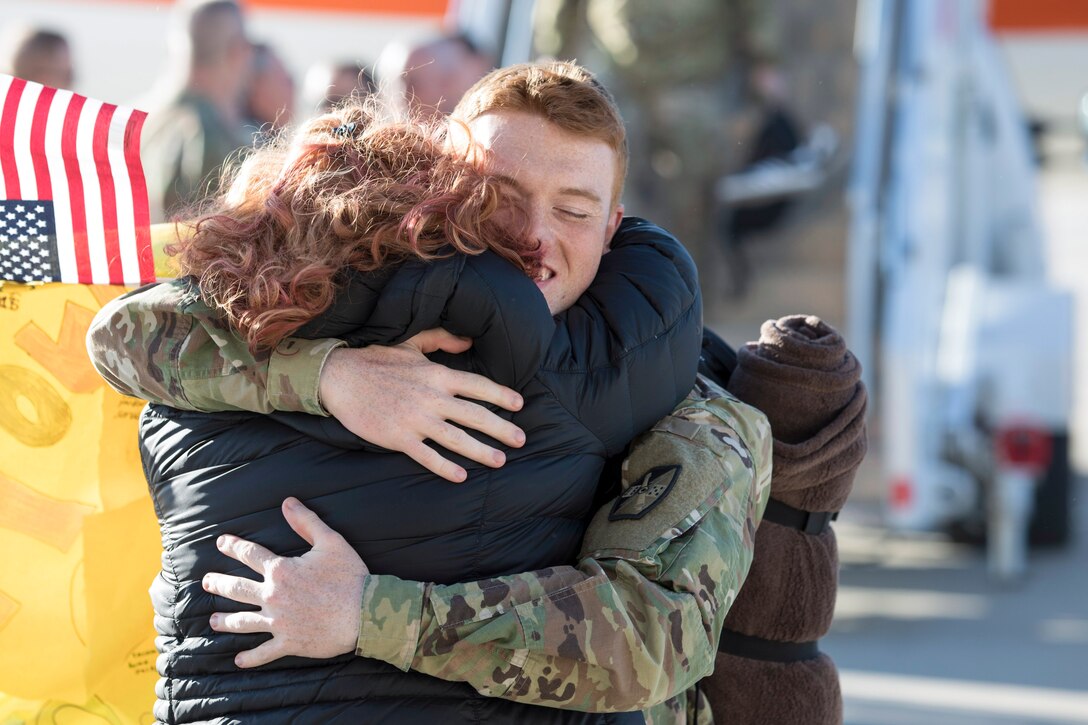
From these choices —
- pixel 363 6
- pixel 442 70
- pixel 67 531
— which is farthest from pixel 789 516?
pixel 363 6

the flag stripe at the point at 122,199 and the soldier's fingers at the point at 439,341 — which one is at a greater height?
the flag stripe at the point at 122,199

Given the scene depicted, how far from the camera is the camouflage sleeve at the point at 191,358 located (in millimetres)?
1595

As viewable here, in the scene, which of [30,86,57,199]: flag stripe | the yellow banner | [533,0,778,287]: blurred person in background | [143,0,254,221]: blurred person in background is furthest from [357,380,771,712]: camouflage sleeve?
[533,0,778,287]: blurred person in background

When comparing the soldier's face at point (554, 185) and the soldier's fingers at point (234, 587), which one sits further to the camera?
the soldier's face at point (554, 185)

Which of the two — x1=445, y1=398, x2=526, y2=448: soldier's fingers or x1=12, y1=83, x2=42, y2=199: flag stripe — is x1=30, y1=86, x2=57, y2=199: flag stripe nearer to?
x1=12, y1=83, x2=42, y2=199: flag stripe

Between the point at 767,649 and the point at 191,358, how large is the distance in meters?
1.02

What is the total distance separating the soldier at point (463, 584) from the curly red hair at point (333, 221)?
78 millimetres

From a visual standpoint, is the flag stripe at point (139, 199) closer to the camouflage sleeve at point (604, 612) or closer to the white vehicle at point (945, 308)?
the camouflage sleeve at point (604, 612)

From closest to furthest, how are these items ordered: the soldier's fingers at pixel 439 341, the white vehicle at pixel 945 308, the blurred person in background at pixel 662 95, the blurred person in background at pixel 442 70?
the soldier's fingers at pixel 439 341, the blurred person in background at pixel 442 70, the white vehicle at pixel 945 308, the blurred person in background at pixel 662 95

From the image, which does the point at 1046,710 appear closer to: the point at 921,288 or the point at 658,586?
the point at 921,288

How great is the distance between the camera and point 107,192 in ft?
6.91

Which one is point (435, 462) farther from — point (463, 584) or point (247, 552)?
point (247, 552)

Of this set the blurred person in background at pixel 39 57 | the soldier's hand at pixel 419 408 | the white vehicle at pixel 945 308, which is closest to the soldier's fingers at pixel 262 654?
the soldier's hand at pixel 419 408

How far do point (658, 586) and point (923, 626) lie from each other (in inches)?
179
